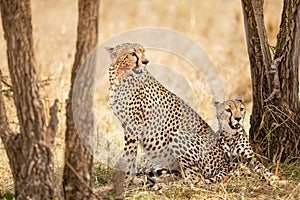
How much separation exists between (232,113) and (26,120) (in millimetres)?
1638

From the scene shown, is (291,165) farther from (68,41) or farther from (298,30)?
(68,41)

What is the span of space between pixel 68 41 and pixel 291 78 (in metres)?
4.52

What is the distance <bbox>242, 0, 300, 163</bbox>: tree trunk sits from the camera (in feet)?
14.6

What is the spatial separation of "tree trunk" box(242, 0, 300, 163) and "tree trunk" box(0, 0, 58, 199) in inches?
67.8

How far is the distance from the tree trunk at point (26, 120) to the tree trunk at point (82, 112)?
0.08m

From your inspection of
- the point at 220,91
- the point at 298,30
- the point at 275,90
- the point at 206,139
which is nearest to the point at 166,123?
the point at 206,139


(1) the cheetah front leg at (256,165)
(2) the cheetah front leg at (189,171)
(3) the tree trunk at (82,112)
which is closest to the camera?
(3) the tree trunk at (82,112)

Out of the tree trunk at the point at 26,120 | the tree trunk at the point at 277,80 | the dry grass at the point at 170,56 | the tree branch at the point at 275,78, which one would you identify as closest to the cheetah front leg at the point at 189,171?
the dry grass at the point at 170,56

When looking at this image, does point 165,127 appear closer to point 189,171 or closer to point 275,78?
point 189,171

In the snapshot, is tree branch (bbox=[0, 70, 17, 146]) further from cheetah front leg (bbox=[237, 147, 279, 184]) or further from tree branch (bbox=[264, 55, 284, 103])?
tree branch (bbox=[264, 55, 284, 103])

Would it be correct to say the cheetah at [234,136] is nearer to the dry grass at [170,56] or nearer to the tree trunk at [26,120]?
the dry grass at [170,56]

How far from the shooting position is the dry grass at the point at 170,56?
4129mm

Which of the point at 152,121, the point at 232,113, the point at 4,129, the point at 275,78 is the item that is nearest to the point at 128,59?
the point at 152,121

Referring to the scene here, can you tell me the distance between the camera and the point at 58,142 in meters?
5.64
